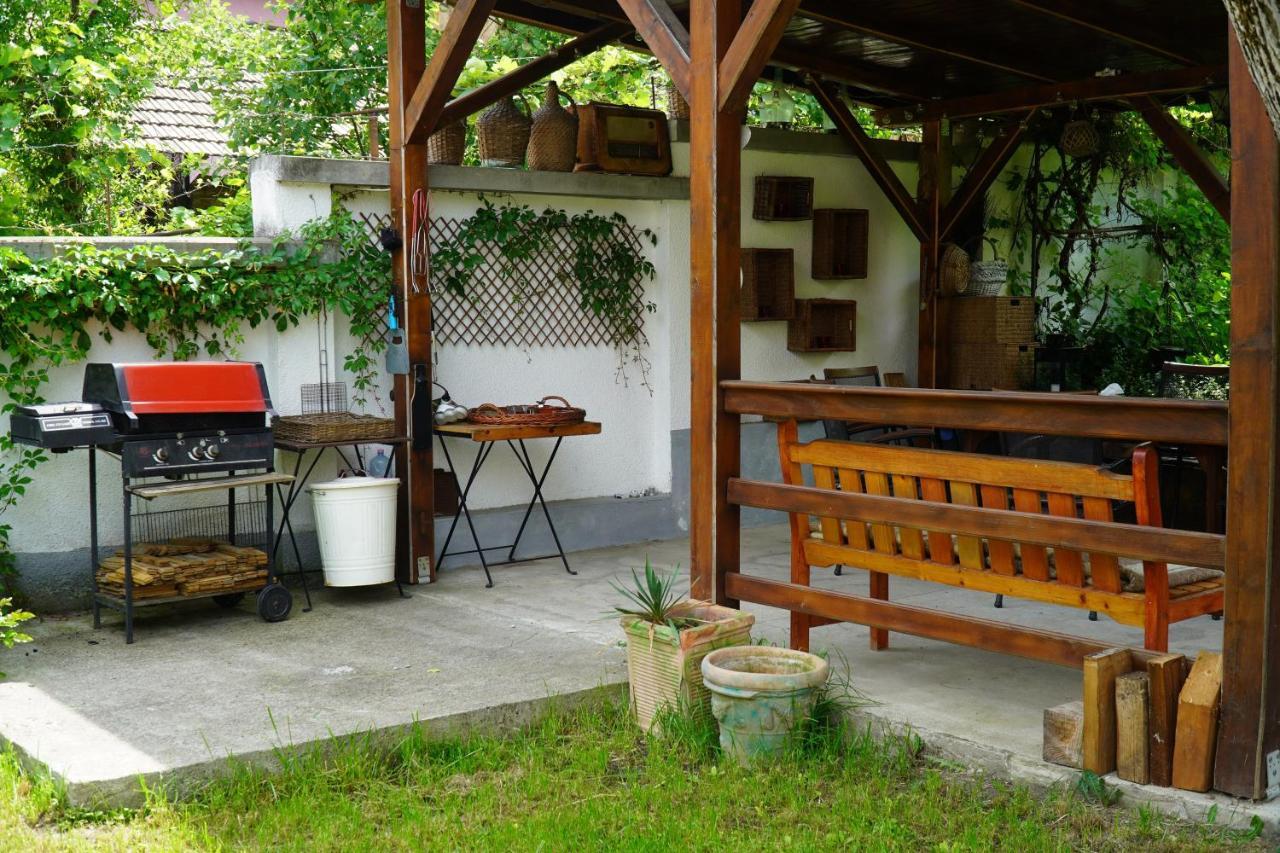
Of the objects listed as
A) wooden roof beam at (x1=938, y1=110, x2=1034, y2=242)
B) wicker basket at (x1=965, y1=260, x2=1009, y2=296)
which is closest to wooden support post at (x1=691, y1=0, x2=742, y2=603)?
wooden roof beam at (x1=938, y1=110, x2=1034, y2=242)

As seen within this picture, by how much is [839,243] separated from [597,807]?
222 inches

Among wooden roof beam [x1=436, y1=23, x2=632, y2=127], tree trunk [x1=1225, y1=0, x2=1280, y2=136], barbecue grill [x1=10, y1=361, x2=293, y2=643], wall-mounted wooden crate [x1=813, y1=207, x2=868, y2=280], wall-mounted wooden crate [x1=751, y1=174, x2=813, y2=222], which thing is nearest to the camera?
tree trunk [x1=1225, y1=0, x2=1280, y2=136]

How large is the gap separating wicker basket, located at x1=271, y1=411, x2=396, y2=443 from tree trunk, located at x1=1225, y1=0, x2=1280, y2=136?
14.8 feet

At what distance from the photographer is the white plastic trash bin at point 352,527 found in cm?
592

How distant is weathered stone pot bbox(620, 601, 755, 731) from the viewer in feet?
13.8

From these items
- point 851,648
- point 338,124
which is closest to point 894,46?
point 851,648

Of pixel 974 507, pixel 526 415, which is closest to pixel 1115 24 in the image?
pixel 526 415

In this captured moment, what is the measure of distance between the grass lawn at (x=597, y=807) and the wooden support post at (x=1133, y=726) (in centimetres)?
11

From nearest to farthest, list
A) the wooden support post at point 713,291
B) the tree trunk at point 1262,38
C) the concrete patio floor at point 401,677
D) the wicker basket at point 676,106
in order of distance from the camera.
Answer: the tree trunk at point 1262,38 < the concrete patio floor at point 401,677 < the wooden support post at point 713,291 < the wicker basket at point 676,106

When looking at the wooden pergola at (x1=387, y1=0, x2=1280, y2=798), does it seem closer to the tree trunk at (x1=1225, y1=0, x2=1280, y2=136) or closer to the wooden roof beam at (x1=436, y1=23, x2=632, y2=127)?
the wooden roof beam at (x1=436, y1=23, x2=632, y2=127)

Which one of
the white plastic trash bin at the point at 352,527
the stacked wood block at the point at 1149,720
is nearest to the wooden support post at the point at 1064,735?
the stacked wood block at the point at 1149,720

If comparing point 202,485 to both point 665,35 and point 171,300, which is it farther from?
point 665,35

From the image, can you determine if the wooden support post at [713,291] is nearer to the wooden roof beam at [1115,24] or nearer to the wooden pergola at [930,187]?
the wooden pergola at [930,187]

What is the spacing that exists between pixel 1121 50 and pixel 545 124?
3.37m
